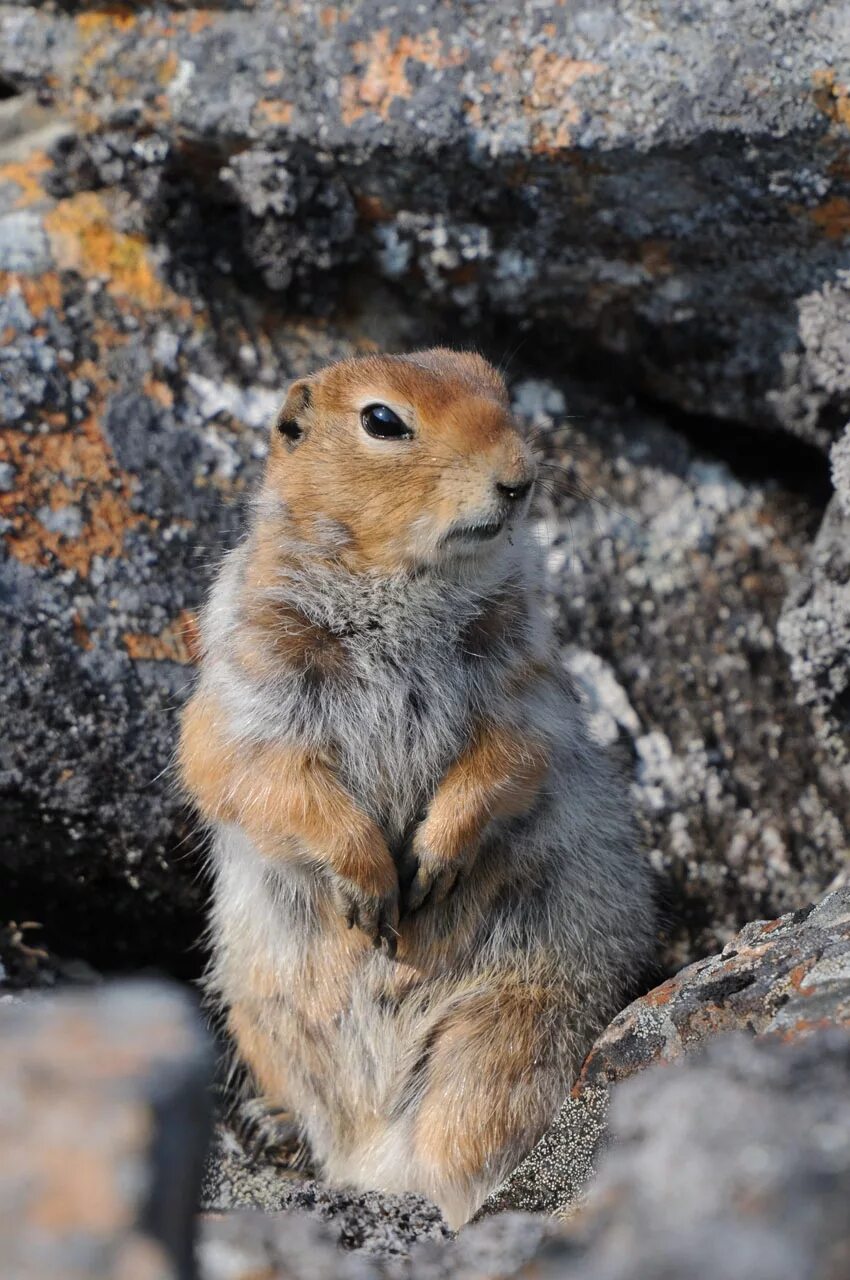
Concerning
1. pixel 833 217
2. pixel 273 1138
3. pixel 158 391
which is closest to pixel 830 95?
pixel 833 217

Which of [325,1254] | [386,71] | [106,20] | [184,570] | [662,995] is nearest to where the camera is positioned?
[325,1254]

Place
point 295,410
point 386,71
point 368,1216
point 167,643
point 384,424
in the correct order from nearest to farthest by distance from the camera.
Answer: point 368,1216, point 384,424, point 295,410, point 167,643, point 386,71

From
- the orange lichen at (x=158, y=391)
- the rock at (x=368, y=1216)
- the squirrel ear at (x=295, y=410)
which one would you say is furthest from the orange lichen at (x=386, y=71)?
the rock at (x=368, y=1216)

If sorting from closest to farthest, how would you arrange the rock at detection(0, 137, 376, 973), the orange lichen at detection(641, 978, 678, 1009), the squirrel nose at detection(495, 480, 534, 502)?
1. the orange lichen at detection(641, 978, 678, 1009)
2. the squirrel nose at detection(495, 480, 534, 502)
3. the rock at detection(0, 137, 376, 973)

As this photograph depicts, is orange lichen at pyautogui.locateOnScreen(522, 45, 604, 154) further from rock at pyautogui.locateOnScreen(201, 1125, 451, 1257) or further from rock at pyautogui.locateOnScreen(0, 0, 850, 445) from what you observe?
rock at pyautogui.locateOnScreen(201, 1125, 451, 1257)

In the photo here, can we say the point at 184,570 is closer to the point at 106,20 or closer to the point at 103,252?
the point at 103,252

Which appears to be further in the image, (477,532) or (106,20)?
(106,20)

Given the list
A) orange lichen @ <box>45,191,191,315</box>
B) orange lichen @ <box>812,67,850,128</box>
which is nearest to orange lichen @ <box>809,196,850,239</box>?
orange lichen @ <box>812,67,850,128</box>
